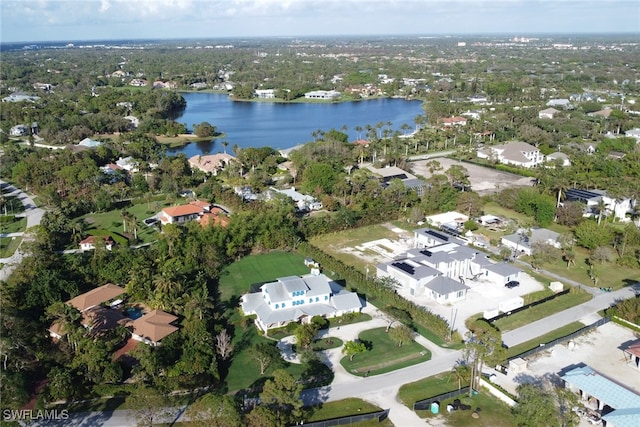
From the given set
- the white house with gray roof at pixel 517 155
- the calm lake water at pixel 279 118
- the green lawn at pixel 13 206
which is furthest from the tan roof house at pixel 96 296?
the white house with gray roof at pixel 517 155

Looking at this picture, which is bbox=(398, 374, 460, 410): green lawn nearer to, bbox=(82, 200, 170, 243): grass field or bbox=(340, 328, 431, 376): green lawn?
bbox=(340, 328, 431, 376): green lawn

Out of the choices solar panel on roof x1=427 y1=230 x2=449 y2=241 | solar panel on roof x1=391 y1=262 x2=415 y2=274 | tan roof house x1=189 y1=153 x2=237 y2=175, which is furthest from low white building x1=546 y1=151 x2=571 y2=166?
tan roof house x1=189 y1=153 x2=237 y2=175

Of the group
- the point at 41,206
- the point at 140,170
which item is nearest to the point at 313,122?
the point at 140,170

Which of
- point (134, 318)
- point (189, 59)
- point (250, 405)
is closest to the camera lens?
point (250, 405)

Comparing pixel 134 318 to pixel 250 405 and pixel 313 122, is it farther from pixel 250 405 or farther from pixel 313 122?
pixel 313 122

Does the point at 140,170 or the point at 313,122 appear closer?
the point at 140,170

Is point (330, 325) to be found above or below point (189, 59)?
below
